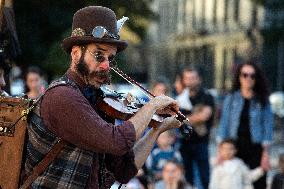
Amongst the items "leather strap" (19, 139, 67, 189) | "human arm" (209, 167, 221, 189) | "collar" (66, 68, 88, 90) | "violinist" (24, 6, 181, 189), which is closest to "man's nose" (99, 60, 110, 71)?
"violinist" (24, 6, 181, 189)

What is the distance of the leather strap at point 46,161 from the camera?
12.2 ft

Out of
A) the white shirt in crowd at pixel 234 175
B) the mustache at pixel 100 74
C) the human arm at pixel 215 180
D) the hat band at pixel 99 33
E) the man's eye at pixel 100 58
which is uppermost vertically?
the hat band at pixel 99 33

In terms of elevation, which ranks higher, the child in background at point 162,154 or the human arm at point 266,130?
the human arm at point 266,130

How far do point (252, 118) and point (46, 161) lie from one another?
4.89 m

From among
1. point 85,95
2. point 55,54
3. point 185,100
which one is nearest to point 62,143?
point 85,95

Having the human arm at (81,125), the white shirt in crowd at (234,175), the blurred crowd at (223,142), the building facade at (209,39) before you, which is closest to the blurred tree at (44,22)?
the blurred crowd at (223,142)

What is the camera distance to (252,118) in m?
8.38

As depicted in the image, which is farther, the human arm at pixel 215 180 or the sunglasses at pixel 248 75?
the human arm at pixel 215 180

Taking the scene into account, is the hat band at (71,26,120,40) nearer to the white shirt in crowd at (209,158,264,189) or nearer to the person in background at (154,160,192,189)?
the white shirt in crowd at (209,158,264,189)

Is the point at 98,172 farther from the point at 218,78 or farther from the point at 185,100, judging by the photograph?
the point at 218,78

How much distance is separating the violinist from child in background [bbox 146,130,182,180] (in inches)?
201

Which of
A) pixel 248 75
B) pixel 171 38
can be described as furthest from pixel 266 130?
pixel 171 38

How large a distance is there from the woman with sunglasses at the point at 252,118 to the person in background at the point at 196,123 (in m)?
0.78

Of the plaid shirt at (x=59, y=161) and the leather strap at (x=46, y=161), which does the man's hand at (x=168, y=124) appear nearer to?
the plaid shirt at (x=59, y=161)
